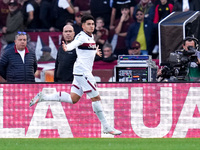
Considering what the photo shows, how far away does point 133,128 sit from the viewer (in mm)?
12227

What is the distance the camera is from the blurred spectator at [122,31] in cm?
1753

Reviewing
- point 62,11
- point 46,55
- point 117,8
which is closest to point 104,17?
point 117,8

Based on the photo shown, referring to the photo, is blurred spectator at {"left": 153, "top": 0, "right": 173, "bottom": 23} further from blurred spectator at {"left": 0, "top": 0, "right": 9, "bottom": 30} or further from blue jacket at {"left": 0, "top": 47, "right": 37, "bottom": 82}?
blue jacket at {"left": 0, "top": 47, "right": 37, "bottom": 82}

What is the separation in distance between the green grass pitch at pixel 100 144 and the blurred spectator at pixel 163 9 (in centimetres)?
573

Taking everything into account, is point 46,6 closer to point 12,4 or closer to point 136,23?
point 12,4

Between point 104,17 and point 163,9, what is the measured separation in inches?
71.1

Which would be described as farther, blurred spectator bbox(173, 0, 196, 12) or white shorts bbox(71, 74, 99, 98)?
blurred spectator bbox(173, 0, 196, 12)

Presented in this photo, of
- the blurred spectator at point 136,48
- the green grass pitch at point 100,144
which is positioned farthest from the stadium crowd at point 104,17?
the green grass pitch at point 100,144

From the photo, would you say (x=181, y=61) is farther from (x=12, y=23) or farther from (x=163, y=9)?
(x=12, y=23)

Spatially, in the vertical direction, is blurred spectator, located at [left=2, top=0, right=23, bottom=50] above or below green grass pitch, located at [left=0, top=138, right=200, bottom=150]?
above

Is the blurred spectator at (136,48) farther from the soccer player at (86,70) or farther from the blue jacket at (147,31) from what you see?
the soccer player at (86,70)

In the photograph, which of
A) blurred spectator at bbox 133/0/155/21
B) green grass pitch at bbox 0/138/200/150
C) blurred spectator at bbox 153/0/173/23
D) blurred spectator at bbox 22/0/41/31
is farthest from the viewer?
blurred spectator at bbox 22/0/41/31

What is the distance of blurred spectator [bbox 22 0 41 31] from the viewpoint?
18.0 m

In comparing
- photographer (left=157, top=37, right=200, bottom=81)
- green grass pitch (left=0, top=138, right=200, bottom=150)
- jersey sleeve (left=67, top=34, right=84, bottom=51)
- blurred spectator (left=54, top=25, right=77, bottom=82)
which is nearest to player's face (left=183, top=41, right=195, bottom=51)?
photographer (left=157, top=37, right=200, bottom=81)
